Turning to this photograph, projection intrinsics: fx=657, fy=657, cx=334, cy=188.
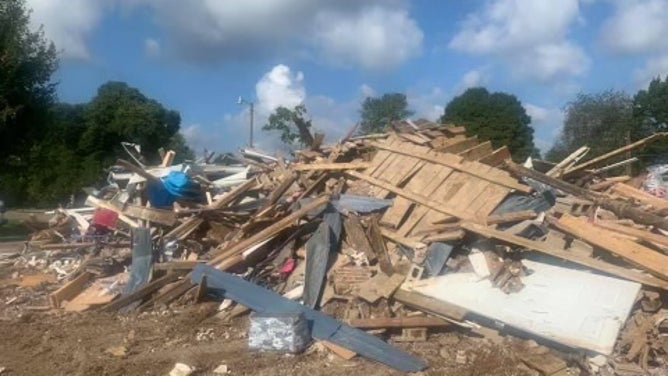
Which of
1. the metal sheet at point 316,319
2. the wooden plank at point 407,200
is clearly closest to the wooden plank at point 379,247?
the wooden plank at point 407,200

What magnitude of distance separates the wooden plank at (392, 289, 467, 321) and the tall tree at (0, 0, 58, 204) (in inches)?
671

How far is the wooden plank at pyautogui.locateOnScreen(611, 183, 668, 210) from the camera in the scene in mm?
9820

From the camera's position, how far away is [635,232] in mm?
8117

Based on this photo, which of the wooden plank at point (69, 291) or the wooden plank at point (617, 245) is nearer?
the wooden plank at point (617, 245)

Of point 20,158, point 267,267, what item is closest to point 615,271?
point 267,267

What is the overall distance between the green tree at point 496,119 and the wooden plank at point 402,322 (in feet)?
122

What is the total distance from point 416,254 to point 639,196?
4.27 metres

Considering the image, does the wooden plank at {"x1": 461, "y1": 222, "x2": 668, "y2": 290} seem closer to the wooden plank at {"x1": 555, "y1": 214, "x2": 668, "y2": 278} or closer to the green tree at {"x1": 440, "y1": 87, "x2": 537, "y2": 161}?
the wooden plank at {"x1": 555, "y1": 214, "x2": 668, "y2": 278}

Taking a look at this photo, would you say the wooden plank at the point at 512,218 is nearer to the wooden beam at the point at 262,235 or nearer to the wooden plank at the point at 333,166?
the wooden beam at the point at 262,235

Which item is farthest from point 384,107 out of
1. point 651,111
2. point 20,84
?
point 20,84

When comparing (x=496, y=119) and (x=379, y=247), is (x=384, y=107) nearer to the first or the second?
(x=496, y=119)

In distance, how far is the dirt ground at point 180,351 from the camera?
6.67 meters

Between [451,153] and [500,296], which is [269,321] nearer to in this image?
[500,296]

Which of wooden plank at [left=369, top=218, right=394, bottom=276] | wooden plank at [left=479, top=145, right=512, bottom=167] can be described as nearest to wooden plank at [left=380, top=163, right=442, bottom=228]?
wooden plank at [left=369, top=218, right=394, bottom=276]
